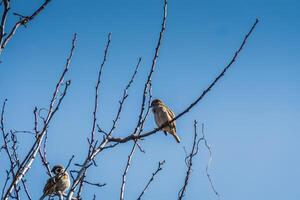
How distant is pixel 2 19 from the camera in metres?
2.76

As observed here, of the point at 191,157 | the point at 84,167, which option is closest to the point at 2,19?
the point at 84,167

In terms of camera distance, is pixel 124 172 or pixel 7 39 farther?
pixel 124 172

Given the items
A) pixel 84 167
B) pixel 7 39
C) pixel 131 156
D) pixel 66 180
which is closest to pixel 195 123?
pixel 131 156

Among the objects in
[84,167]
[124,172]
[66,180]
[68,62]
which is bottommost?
[84,167]

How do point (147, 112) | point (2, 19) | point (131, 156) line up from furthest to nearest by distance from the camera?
point (131, 156) < point (147, 112) < point (2, 19)

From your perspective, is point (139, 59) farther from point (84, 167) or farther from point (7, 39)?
point (7, 39)

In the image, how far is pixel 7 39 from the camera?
9.20 feet

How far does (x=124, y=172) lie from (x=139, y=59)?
1062mm

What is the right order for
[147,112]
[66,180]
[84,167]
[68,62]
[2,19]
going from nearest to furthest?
[2,19]
[84,167]
[68,62]
[147,112]
[66,180]

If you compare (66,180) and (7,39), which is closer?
(7,39)

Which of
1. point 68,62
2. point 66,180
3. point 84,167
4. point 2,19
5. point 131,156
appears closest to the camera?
point 2,19

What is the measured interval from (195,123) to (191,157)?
0.35 m

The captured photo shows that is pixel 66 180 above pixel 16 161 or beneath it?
above

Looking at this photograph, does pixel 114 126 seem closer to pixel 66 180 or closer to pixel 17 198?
pixel 17 198
